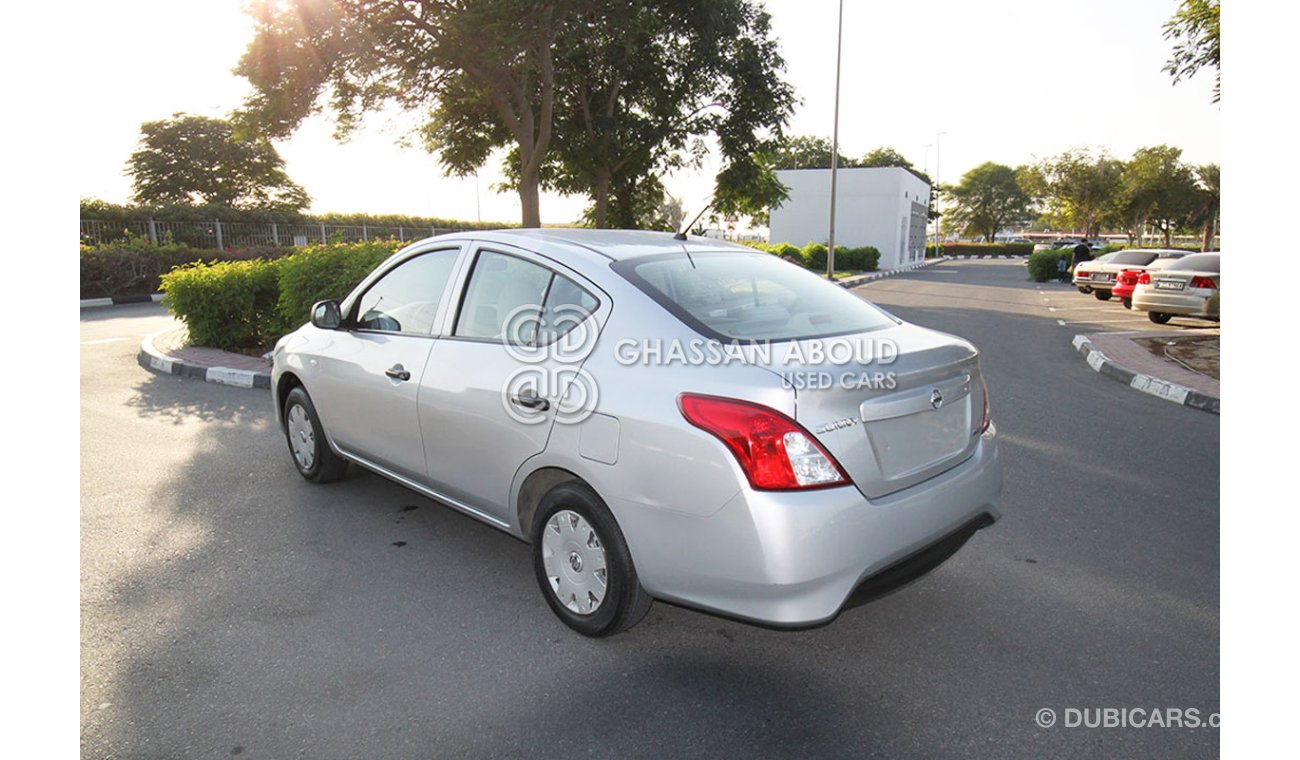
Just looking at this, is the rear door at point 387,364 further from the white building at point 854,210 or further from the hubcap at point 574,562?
the white building at point 854,210

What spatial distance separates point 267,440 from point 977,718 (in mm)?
5376

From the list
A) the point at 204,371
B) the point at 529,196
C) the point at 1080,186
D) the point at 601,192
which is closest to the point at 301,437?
the point at 204,371

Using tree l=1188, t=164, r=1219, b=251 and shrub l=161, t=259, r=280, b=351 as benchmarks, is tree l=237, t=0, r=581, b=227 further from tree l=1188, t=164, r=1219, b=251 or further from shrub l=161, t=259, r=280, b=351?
tree l=1188, t=164, r=1219, b=251

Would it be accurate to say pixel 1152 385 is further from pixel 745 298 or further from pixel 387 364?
pixel 387 364

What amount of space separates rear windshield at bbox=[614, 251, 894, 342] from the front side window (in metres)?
1.15

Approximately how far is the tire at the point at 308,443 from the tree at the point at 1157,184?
193 feet

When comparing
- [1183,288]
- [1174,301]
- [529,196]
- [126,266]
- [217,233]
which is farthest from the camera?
[217,233]

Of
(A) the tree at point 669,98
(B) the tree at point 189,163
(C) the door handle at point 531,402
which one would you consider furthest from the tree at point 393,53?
(B) the tree at point 189,163

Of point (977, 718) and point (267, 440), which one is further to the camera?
point (267, 440)

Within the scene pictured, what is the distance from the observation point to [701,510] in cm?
258

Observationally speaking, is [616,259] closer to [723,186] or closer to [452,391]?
[452,391]

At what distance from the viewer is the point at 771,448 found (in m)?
2.50

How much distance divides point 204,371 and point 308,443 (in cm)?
478

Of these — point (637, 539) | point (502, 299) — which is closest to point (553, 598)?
point (637, 539)
